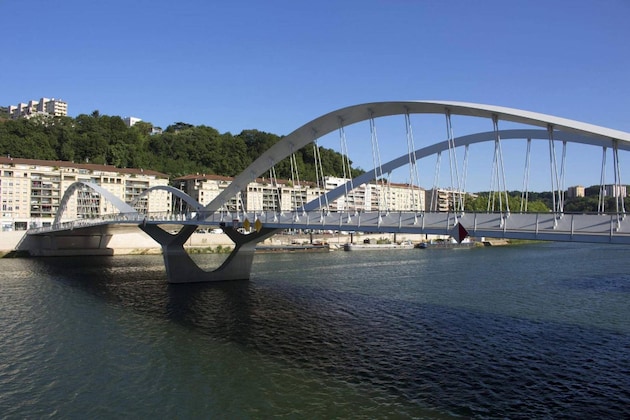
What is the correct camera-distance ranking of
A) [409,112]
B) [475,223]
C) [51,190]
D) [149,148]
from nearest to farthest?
1. [475,223]
2. [409,112]
3. [51,190]
4. [149,148]

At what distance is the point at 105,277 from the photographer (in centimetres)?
4309

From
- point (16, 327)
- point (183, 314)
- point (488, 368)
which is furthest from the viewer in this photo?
point (183, 314)

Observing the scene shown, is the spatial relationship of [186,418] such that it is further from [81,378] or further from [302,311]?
[302,311]

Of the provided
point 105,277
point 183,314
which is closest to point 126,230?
point 105,277

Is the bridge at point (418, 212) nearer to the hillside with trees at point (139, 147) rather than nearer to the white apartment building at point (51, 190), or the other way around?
the white apartment building at point (51, 190)

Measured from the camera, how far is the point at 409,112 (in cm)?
2383

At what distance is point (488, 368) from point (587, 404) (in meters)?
3.63

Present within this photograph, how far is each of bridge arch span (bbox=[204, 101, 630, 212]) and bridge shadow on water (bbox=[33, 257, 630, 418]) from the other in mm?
7355

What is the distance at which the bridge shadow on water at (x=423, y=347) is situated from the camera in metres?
15.2

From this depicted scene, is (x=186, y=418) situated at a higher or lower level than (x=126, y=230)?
lower

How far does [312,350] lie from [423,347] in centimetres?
430

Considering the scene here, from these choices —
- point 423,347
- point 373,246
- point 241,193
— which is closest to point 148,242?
point 241,193

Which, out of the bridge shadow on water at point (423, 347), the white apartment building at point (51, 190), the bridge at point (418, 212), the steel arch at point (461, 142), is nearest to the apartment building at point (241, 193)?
the white apartment building at point (51, 190)

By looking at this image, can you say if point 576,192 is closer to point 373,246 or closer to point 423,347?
point 373,246
